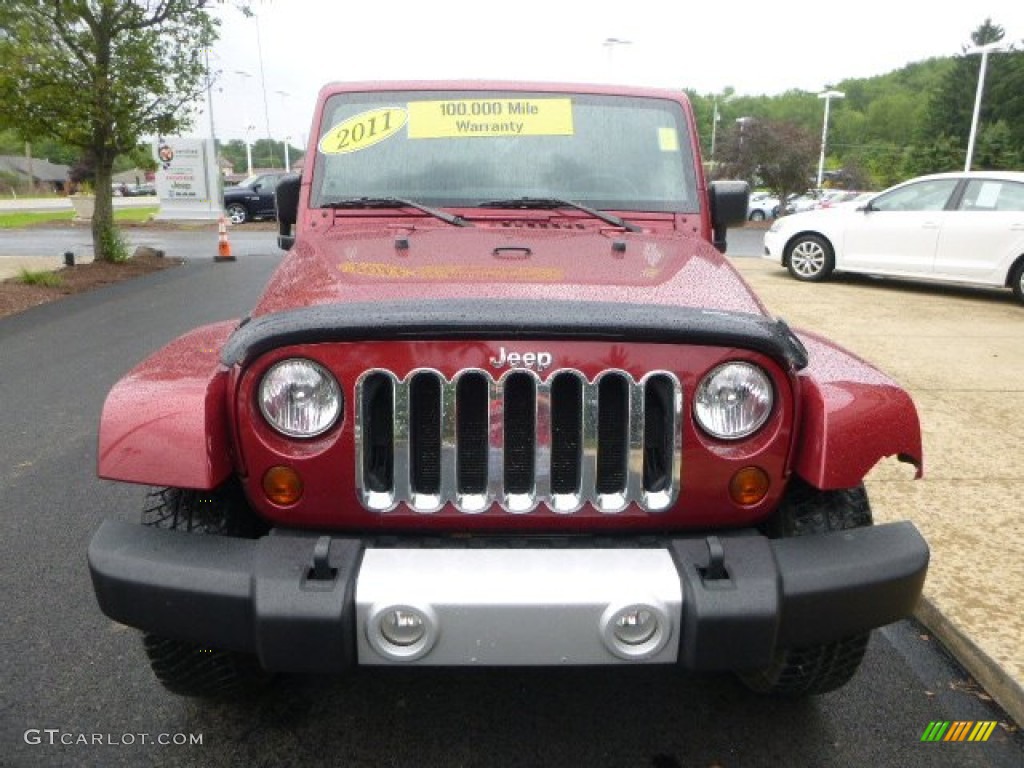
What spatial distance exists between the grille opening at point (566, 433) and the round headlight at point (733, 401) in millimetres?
280

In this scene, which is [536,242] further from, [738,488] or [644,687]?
[644,687]

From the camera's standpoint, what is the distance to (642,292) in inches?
86.5

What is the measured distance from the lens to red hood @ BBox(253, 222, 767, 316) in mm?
2166

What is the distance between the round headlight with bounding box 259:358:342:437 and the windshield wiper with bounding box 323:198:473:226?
1.24 m

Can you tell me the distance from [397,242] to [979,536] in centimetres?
274

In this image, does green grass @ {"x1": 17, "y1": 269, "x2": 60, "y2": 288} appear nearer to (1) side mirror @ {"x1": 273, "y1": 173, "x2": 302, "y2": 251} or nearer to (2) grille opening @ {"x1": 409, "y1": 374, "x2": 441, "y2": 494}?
(1) side mirror @ {"x1": 273, "y1": 173, "x2": 302, "y2": 251}

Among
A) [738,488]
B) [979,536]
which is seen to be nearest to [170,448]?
[738,488]

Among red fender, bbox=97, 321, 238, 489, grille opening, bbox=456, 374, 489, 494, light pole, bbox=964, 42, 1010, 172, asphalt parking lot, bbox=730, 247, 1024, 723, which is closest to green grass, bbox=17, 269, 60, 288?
asphalt parking lot, bbox=730, 247, 1024, 723

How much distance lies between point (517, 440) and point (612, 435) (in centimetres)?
23

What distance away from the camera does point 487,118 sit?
11.2 feet

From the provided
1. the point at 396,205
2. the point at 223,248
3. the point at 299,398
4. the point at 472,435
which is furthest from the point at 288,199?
the point at 223,248

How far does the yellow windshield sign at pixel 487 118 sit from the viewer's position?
3389 mm

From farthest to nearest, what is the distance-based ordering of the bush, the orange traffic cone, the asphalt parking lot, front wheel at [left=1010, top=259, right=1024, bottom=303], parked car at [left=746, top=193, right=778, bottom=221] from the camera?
parked car at [left=746, top=193, right=778, bottom=221], the orange traffic cone, the bush, front wheel at [left=1010, top=259, right=1024, bottom=303], the asphalt parking lot

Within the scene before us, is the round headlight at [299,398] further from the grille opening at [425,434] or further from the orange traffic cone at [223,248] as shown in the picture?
the orange traffic cone at [223,248]
